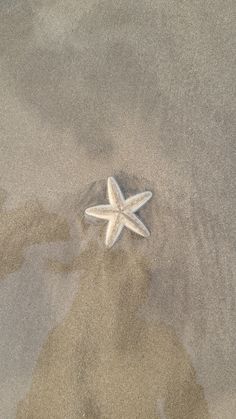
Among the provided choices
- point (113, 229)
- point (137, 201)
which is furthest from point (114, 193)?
point (113, 229)

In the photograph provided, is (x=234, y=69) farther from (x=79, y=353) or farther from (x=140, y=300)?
(x=79, y=353)

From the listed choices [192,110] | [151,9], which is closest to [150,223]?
[192,110]

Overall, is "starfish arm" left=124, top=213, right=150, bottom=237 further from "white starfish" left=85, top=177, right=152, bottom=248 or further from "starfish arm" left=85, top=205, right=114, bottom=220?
"starfish arm" left=85, top=205, right=114, bottom=220

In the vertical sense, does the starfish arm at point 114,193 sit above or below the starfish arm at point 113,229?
above

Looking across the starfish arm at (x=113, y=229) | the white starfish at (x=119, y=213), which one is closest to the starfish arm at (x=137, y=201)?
the white starfish at (x=119, y=213)

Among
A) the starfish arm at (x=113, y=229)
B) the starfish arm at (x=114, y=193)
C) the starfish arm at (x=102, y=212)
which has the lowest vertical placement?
the starfish arm at (x=113, y=229)

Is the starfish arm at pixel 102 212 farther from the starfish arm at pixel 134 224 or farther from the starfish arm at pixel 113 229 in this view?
the starfish arm at pixel 134 224

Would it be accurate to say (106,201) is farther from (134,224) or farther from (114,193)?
(134,224)

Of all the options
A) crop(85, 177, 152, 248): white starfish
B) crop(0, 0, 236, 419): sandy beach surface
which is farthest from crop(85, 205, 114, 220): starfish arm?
crop(0, 0, 236, 419): sandy beach surface
